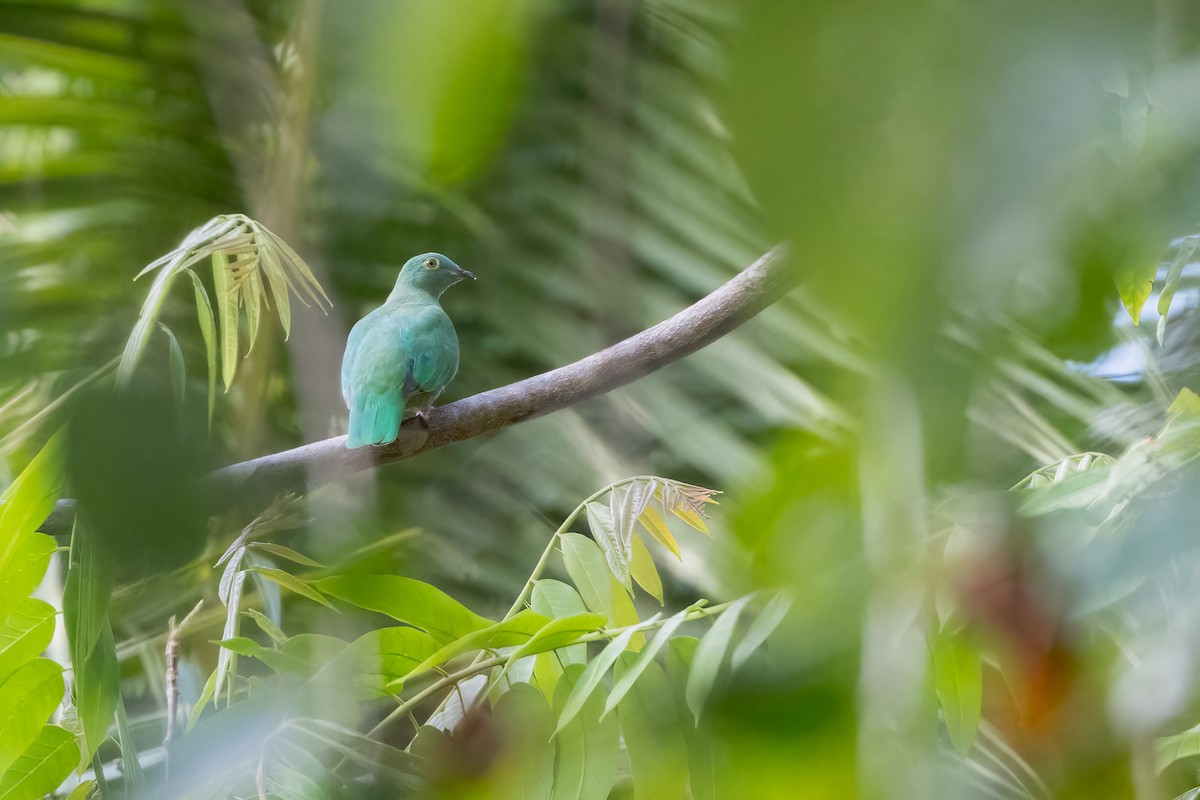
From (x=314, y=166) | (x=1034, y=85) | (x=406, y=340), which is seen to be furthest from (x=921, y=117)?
(x=406, y=340)

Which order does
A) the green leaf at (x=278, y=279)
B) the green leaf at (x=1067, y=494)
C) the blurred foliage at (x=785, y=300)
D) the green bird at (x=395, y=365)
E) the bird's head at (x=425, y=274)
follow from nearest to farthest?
the blurred foliage at (x=785, y=300) < the green leaf at (x=1067, y=494) < the green leaf at (x=278, y=279) < the green bird at (x=395, y=365) < the bird's head at (x=425, y=274)

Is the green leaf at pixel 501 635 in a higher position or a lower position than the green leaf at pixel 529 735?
Answer: higher

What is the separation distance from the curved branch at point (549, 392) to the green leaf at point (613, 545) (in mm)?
69

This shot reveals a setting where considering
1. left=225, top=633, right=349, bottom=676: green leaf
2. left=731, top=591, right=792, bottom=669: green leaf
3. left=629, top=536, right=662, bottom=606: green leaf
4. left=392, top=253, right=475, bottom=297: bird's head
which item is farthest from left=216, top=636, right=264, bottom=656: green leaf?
left=392, top=253, right=475, bottom=297: bird's head

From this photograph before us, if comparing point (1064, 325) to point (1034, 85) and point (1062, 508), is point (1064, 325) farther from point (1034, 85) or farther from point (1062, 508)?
point (1062, 508)

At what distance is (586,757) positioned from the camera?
34 centimetres

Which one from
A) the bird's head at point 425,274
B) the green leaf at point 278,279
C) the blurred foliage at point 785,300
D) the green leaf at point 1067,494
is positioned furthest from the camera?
the bird's head at point 425,274

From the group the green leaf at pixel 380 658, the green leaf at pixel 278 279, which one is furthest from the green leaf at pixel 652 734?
the green leaf at pixel 278 279

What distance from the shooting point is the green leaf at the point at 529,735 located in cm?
29

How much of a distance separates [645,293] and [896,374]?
2.47ft

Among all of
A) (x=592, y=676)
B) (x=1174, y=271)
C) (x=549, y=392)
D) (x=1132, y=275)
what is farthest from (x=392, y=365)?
(x=1132, y=275)

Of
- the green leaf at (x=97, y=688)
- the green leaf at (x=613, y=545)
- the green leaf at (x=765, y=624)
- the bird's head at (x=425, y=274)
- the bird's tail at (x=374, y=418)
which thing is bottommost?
the green leaf at (x=97, y=688)

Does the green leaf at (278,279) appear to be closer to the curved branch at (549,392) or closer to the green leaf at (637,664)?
the curved branch at (549,392)

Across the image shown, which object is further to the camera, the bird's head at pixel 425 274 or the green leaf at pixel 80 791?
the bird's head at pixel 425 274
